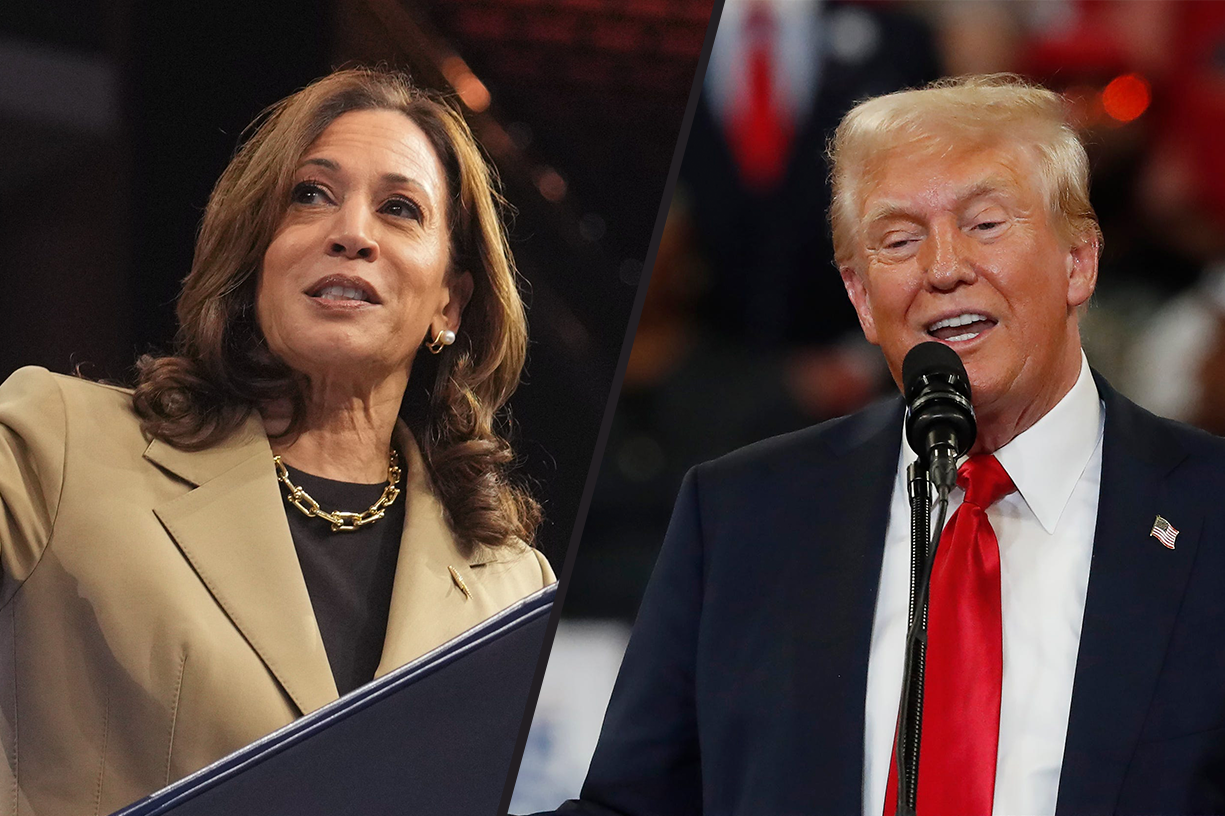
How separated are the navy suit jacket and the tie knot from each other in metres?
0.14

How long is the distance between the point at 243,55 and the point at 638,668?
51.9 inches

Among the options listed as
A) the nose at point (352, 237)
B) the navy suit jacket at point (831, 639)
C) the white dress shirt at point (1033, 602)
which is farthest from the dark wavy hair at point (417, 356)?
the white dress shirt at point (1033, 602)

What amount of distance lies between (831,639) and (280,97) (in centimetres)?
137

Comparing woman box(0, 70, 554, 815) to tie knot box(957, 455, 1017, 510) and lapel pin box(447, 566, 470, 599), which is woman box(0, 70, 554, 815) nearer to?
lapel pin box(447, 566, 470, 599)

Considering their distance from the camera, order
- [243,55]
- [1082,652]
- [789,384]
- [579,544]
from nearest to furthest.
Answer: [1082,652] < [789,384] < [579,544] < [243,55]

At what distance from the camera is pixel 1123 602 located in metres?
1.70

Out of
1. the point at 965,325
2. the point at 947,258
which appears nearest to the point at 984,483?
the point at 965,325

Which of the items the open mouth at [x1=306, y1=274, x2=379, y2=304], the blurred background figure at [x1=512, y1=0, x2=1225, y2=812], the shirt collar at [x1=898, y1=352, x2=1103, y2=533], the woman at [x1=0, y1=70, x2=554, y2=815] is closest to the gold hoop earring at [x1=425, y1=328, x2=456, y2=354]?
the woman at [x1=0, y1=70, x2=554, y2=815]

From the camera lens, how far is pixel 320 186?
227 centimetres

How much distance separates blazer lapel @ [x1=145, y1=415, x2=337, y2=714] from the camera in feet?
7.07

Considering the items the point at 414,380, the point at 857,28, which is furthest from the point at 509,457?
the point at 857,28

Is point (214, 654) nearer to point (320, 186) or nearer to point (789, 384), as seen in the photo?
point (320, 186)

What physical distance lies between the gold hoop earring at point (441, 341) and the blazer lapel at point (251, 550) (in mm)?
333

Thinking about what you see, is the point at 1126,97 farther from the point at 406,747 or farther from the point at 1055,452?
the point at 406,747
